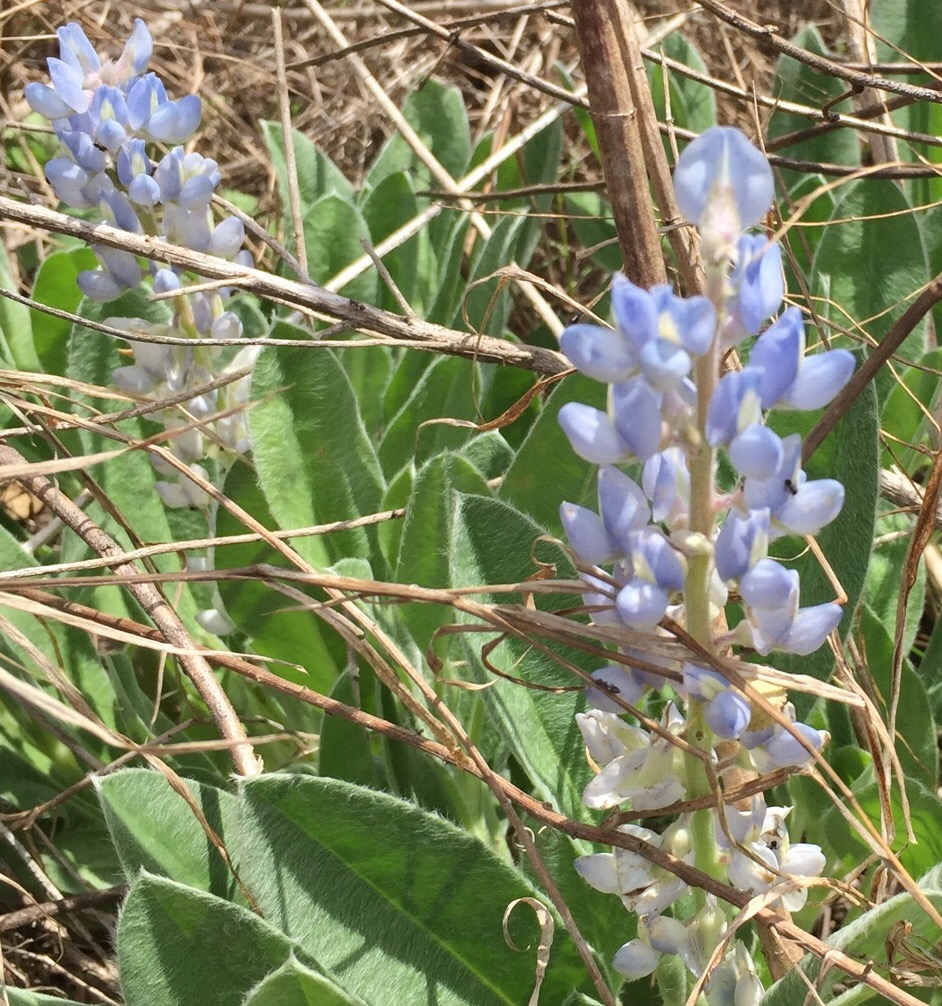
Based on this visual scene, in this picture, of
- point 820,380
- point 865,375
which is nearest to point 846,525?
point 865,375

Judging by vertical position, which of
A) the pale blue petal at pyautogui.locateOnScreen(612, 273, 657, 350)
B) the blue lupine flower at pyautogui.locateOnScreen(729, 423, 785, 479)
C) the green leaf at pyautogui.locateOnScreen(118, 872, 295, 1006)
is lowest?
the green leaf at pyautogui.locateOnScreen(118, 872, 295, 1006)

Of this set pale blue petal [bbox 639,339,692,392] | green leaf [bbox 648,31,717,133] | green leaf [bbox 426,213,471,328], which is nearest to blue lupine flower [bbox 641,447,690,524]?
pale blue petal [bbox 639,339,692,392]

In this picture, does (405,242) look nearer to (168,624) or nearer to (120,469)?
(120,469)

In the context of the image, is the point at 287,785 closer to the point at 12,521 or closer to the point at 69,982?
the point at 69,982

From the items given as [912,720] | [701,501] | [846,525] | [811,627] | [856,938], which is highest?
[701,501]

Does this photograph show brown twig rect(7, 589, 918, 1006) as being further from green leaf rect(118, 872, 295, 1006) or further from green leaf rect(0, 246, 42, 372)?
green leaf rect(0, 246, 42, 372)

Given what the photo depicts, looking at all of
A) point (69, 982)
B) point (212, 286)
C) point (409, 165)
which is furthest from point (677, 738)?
point (409, 165)
